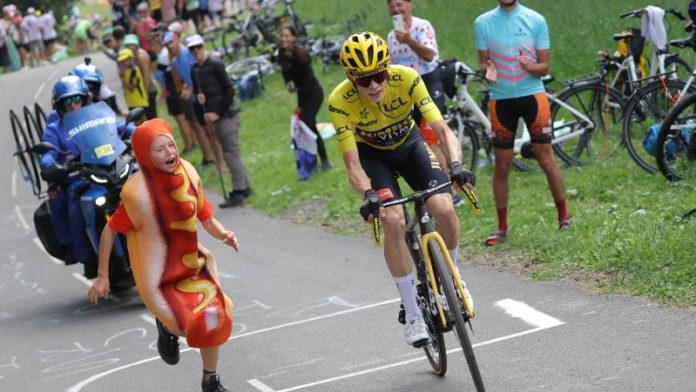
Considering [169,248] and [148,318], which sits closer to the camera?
[169,248]

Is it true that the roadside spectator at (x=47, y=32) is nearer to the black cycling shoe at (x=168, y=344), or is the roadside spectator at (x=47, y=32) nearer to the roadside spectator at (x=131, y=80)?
the roadside spectator at (x=131, y=80)

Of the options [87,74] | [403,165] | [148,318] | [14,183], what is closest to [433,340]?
[403,165]

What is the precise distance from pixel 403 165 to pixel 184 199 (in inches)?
59.2

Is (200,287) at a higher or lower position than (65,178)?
higher

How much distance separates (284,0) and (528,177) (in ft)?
51.5

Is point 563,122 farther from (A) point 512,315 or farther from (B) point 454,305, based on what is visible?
(B) point 454,305

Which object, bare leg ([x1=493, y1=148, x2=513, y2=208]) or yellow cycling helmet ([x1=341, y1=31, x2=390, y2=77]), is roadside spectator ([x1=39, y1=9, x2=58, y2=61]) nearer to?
bare leg ([x1=493, y1=148, x2=513, y2=208])

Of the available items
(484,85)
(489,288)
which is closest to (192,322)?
(489,288)

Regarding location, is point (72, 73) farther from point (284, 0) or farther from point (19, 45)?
point (19, 45)

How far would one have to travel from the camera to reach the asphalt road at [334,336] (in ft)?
23.7

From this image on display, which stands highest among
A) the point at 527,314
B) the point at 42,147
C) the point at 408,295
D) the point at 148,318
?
the point at 42,147

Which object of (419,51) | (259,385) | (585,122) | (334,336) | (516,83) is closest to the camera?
(259,385)

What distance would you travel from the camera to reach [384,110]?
7715mm

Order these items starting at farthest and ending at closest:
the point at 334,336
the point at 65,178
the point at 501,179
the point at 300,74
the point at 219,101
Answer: the point at 300,74 → the point at 219,101 → the point at 65,178 → the point at 501,179 → the point at 334,336
